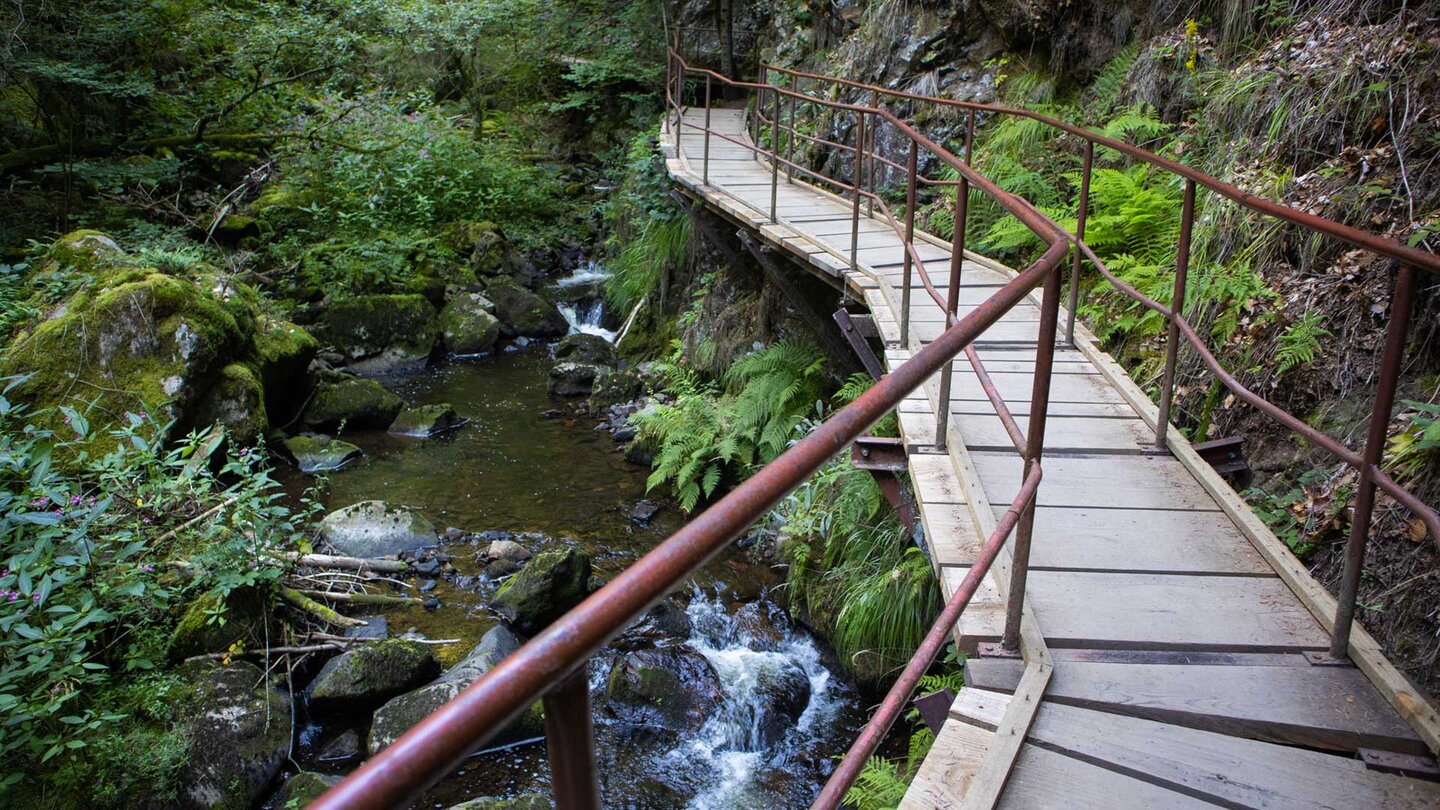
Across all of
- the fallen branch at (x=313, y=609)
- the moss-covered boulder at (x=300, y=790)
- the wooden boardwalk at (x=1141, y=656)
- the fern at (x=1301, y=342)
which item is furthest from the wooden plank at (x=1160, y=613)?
the fallen branch at (x=313, y=609)

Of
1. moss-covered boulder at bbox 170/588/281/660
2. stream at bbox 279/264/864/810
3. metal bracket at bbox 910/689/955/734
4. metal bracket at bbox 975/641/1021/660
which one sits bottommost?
stream at bbox 279/264/864/810

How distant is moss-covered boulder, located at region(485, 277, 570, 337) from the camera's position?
42.0 ft

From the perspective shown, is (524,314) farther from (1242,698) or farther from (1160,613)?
(1242,698)

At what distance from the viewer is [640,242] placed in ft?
40.0

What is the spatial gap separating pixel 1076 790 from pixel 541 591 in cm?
469

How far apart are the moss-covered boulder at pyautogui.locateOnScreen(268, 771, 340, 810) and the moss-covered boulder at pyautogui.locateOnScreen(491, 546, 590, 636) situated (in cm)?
164

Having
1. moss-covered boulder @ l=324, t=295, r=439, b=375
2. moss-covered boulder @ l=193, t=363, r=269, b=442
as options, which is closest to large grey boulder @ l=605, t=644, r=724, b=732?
A: moss-covered boulder @ l=193, t=363, r=269, b=442

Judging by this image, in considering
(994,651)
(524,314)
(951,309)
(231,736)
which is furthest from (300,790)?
(524,314)

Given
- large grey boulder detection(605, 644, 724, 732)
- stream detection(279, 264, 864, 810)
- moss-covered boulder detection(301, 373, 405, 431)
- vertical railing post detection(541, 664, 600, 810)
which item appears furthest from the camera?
moss-covered boulder detection(301, 373, 405, 431)

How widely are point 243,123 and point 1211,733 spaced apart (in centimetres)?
1593

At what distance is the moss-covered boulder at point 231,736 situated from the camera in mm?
4539

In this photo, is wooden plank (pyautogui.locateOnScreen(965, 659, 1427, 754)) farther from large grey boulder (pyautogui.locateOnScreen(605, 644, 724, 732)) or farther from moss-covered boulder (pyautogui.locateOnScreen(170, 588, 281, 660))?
moss-covered boulder (pyautogui.locateOnScreen(170, 588, 281, 660))

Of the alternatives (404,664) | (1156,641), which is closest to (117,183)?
(404,664)

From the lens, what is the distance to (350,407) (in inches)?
375
